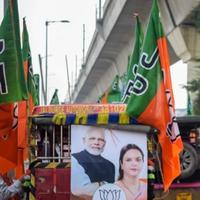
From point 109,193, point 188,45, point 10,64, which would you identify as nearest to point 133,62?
point 10,64

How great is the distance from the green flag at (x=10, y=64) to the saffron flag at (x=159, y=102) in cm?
146

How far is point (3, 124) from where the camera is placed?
7.38 metres

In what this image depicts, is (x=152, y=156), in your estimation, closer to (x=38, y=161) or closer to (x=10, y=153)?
(x=38, y=161)

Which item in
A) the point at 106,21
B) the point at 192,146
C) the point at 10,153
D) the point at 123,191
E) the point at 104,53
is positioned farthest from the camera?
the point at 104,53

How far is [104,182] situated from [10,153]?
4.75 feet

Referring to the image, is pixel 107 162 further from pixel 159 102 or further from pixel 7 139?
pixel 7 139

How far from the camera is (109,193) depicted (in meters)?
6.55

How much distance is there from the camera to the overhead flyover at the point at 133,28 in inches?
974

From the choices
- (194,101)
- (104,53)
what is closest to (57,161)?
(194,101)

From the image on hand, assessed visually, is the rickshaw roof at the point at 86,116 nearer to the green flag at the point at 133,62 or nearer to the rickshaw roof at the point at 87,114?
the rickshaw roof at the point at 87,114

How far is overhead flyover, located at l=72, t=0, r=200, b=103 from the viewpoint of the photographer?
2475cm

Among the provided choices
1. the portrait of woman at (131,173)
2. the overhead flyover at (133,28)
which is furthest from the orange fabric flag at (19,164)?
the overhead flyover at (133,28)

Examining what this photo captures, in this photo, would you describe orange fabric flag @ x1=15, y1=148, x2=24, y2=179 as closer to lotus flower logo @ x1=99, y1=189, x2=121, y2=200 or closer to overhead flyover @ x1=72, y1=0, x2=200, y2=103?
lotus flower logo @ x1=99, y1=189, x2=121, y2=200

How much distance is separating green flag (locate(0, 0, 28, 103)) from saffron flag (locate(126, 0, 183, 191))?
1.46m
